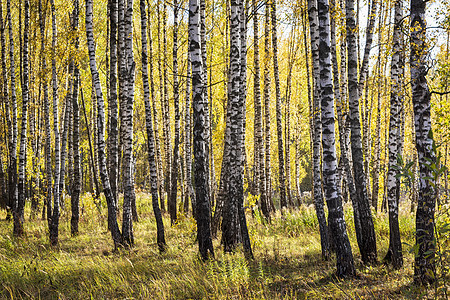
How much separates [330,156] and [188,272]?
300 centimetres

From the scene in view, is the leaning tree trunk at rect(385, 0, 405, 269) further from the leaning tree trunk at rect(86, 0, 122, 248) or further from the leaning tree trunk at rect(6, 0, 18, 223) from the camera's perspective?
the leaning tree trunk at rect(6, 0, 18, 223)

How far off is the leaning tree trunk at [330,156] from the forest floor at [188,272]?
390mm

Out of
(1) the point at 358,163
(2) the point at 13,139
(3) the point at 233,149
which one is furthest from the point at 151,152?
(2) the point at 13,139

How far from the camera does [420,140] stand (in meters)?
4.91

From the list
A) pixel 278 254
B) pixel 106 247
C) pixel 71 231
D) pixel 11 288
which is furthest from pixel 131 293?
pixel 71 231

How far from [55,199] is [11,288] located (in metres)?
3.69

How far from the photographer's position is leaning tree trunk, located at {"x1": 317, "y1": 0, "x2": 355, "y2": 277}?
5617 millimetres

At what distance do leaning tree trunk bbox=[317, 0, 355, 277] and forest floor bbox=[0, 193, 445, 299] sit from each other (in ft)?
1.28

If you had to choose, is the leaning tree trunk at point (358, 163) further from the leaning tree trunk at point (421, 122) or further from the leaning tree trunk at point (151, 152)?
the leaning tree trunk at point (151, 152)

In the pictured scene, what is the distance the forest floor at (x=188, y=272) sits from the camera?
5.02 meters

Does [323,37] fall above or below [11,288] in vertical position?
above

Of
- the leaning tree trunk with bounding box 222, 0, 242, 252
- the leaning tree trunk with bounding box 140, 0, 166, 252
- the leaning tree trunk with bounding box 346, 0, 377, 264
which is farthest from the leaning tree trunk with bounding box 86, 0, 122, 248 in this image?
the leaning tree trunk with bounding box 346, 0, 377, 264

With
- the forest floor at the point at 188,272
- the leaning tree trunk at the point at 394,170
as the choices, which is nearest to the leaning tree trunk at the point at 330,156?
the forest floor at the point at 188,272

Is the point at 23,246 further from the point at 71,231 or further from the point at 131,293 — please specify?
the point at 131,293
